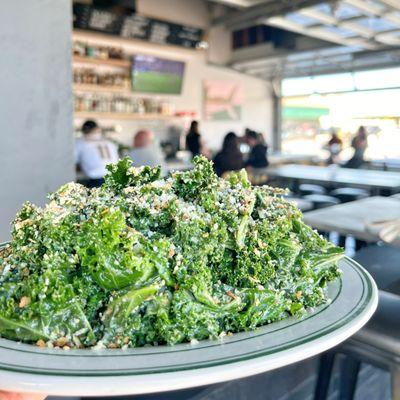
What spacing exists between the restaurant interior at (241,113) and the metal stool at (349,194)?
0.01m

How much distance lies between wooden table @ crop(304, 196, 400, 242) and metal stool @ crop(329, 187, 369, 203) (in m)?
1.68

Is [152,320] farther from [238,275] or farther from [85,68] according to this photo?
[85,68]

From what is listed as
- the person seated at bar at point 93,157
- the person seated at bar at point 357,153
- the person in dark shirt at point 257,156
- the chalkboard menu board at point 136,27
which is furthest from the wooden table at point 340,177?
the chalkboard menu board at point 136,27

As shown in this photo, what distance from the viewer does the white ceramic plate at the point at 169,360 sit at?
615 mm

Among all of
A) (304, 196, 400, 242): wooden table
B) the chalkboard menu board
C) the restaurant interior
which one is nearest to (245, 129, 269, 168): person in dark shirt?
the restaurant interior

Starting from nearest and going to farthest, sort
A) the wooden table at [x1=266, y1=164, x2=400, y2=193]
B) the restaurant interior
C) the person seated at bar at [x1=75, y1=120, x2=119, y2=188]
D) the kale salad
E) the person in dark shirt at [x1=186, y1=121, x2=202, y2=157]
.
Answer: the kale salad → the restaurant interior → the person seated at bar at [x1=75, y1=120, x2=119, y2=188] → the wooden table at [x1=266, y1=164, x2=400, y2=193] → the person in dark shirt at [x1=186, y1=121, x2=202, y2=157]

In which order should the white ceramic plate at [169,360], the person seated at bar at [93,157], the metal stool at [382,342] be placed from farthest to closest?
the person seated at bar at [93,157] < the metal stool at [382,342] < the white ceramic plate at [169,360]

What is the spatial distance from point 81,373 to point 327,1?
530 cm

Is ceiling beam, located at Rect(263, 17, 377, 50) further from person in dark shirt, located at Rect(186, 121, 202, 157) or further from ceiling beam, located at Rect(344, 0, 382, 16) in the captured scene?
person in dark shirt, located at Rect(186, 121, 202, 157)

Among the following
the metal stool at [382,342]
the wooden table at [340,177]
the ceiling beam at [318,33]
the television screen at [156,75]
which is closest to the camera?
the metal stool at [382,342]

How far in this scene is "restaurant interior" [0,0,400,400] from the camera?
192 centimetres

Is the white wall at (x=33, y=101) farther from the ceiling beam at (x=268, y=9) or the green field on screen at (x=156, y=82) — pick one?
the green field on screen at (x=156, y=82)

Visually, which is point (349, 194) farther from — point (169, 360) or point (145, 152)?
point (169, 360)

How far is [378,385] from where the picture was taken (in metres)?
2.17
